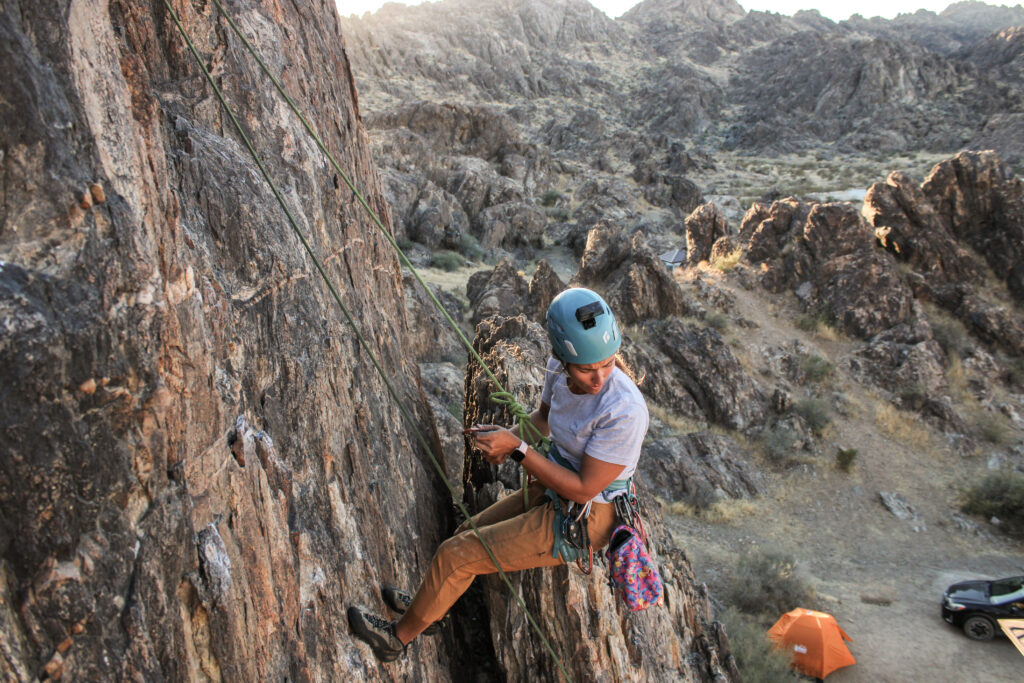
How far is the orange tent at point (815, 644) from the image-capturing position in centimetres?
848

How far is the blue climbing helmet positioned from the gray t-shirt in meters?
0.20

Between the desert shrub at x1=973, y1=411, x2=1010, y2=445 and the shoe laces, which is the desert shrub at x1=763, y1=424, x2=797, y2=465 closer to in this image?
the desert shrub at x1=973, y1=411, x2=1010, y2=445

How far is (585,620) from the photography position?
3893 mm

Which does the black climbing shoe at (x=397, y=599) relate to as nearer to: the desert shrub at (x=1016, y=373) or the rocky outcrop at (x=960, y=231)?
the desert shrub at (x=1016, y=373)

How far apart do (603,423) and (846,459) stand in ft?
44.1

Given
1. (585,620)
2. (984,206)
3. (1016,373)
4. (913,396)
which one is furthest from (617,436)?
(984,206)

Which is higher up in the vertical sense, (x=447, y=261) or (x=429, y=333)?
(x=447, y=261)

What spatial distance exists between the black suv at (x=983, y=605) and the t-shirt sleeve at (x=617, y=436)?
10128 mm

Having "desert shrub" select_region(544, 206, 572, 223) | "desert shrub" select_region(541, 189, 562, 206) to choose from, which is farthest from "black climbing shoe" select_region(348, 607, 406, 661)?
"desert shrub" select_region(541, 189, 562, 206)

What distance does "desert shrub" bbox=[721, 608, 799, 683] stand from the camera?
7.94m

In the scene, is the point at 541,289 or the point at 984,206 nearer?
the point at 541,289

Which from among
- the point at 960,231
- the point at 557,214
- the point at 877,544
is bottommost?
the point at 877,544

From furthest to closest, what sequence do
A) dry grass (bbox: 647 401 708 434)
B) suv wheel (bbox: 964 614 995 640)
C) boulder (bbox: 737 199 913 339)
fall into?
boulder (bbox: 737 199 913 339) < dry grass (bbox: 647 401 708 434) < suv wheel (bbox: 964 614 995 640)

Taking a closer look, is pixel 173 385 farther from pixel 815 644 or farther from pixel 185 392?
pixel 815 644
